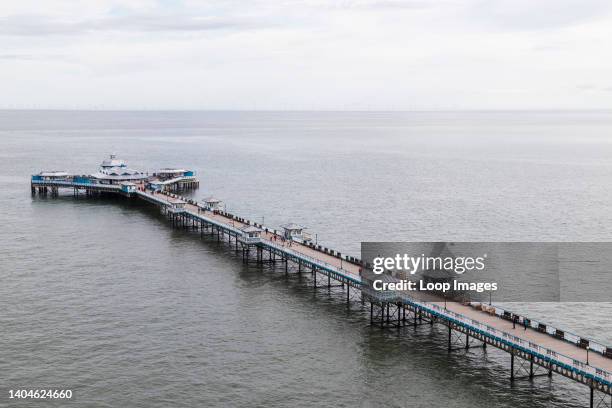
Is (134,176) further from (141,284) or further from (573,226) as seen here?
(573,226)

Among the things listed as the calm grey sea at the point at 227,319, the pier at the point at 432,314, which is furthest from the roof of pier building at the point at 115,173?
the pier at the point at 432,314

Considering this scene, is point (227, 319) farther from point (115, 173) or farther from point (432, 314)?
point (115, 173)

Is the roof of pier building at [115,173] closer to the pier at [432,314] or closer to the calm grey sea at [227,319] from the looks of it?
the calm grey sea at [227,319]

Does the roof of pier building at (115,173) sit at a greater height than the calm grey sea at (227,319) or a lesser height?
greater

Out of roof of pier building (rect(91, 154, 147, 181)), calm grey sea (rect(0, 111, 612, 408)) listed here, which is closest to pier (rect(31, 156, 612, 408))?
calm grey sea (rect(0, 111, 612, 408))

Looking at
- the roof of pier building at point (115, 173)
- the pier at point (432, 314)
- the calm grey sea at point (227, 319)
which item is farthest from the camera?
the roof of pier building at point (115, 173)

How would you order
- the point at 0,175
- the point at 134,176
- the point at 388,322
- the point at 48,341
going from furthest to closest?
1. the point at 0,175
2. the point at 134,176
3. the point at 388,322
4. the point at 48,341

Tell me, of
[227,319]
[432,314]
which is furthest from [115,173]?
[432,314]

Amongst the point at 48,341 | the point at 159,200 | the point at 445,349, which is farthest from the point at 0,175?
the point at 445,349

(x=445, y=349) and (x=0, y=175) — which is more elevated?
(x=0, y=175)
